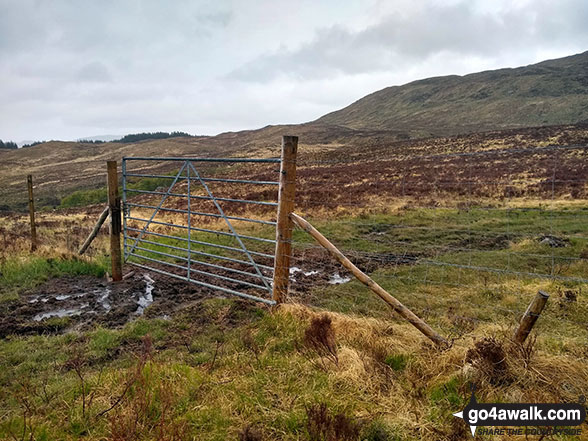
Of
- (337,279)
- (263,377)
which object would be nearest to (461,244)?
(337,279)

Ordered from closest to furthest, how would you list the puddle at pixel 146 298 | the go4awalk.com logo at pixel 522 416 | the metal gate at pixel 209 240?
the go4awalk.com logo at pixel 522 416 → the metal gate at pixel 209 240 → the puddle at pixel 146 298

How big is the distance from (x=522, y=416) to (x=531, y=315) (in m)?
0.90

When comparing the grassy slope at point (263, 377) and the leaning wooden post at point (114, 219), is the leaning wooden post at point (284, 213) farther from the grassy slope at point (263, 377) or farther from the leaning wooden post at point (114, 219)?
the leaning wooden post at point (114, 219)

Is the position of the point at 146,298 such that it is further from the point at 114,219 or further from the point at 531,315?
the point at 531,315

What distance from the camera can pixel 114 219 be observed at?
306 inches

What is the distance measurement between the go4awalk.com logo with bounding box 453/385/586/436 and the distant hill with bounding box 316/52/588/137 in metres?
83.1

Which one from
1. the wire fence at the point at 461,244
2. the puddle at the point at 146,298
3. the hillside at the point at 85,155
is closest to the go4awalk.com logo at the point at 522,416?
the wire fence at the point at 461,244

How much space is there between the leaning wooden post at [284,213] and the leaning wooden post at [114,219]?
385 cm

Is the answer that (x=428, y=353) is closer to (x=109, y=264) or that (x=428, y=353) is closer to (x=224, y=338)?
(x=224, y=338)

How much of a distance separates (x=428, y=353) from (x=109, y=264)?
7.43 meters

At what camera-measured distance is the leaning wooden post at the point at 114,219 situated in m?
7.57

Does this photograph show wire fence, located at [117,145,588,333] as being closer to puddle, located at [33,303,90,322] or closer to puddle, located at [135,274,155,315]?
puddle, located at [135,274,155,315]

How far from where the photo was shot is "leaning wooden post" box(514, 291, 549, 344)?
3354 millimetres

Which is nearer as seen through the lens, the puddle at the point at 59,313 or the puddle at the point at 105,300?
the puddle at the point at 59,313
